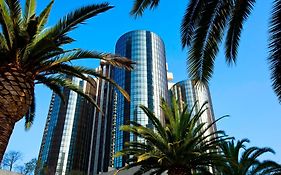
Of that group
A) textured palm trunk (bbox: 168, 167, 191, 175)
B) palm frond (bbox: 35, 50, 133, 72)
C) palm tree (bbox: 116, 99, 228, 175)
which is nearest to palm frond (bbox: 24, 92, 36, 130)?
palm frond (bbox: 35, 50, 133, 72)

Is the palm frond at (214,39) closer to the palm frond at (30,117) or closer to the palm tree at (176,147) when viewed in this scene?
the palm frond at (30,117)

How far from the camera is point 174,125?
56.7 ft

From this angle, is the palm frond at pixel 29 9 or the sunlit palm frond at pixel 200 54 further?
the palm frond at pixel 29 9

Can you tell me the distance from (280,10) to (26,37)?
5.44 meters

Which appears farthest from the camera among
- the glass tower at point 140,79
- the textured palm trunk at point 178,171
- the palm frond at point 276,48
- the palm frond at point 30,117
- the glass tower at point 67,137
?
the glass tower at point 67,137

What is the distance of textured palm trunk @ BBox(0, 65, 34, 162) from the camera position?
6438 mm

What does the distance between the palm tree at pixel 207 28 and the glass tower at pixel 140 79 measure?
7705 cm

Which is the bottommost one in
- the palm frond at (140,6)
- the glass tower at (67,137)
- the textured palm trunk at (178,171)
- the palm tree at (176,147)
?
the textured palm trunk at (178,171)

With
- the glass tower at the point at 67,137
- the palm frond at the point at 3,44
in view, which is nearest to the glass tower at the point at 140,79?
the glass tower at the point at 67,137

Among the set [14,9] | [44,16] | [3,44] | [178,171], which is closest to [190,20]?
[44,16]

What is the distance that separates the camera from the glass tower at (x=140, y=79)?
8875 cm

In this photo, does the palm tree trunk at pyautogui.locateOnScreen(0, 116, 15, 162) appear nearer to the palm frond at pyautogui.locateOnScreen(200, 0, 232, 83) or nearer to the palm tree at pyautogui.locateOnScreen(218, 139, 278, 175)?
the palm frond at pyautogui.locateOnScreen(200, 0, 232, 83)

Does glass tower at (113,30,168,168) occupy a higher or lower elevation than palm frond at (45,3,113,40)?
higher

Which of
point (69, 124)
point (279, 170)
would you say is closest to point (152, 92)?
point (69, 124)
